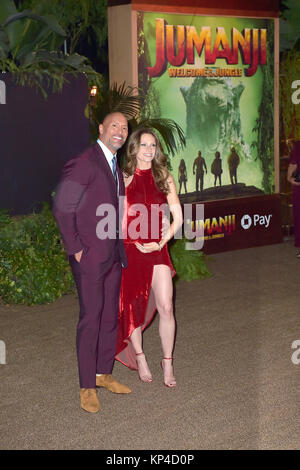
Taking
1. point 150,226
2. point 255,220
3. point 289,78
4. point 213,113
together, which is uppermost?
point 289,78

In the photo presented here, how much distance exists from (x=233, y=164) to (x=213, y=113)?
0.78 meters

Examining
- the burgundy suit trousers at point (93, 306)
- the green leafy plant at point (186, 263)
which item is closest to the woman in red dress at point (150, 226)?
the burgundy suit trousers at point (93, 306)

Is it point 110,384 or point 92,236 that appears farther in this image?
point 110,384

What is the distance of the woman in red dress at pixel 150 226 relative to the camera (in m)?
4.80

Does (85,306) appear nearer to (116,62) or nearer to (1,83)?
(1,83)

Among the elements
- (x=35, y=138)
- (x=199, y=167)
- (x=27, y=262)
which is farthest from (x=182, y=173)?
(x=27, y=262)

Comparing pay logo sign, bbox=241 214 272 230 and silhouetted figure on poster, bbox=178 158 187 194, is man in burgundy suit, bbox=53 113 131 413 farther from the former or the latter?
pay logo sign, bbox=241 214 272 230

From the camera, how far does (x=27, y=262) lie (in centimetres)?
722

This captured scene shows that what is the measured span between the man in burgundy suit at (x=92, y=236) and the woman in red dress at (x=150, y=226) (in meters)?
0.21

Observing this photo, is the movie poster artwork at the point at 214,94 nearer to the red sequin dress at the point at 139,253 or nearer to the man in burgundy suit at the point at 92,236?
the red sequin dress at the point at 139,253

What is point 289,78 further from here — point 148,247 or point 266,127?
point 148,247

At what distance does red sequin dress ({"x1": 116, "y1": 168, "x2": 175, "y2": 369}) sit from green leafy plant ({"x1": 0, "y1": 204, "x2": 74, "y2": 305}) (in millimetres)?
2334
